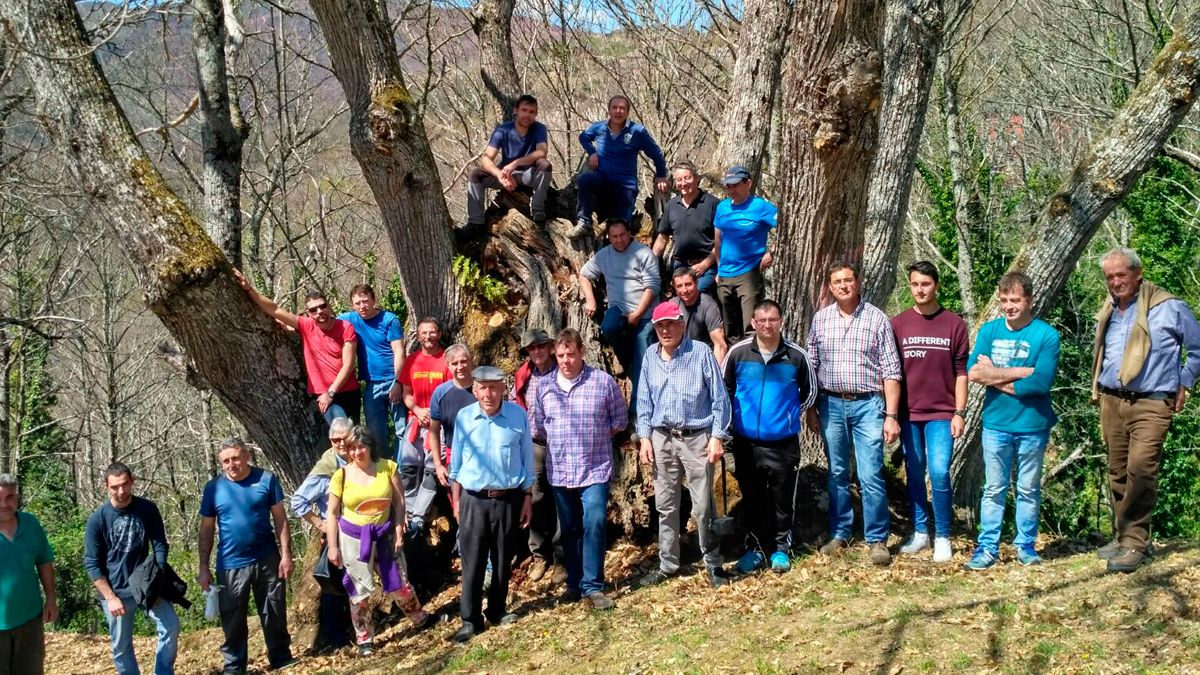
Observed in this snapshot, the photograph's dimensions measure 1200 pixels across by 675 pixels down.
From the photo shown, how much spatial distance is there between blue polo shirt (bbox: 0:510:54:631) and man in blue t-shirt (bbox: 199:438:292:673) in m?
1.06

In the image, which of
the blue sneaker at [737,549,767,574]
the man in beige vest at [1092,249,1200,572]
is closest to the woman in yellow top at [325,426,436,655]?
the blue sneaker at [737,549,767,574]

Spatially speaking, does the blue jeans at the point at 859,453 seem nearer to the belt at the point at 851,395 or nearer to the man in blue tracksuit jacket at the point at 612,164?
the belt at the point at 851,395

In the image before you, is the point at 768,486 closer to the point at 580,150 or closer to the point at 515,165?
the point at 515,165

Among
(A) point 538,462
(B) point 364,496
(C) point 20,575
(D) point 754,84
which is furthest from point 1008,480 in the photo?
(C) point 20,575

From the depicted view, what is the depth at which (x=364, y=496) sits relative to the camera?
651cm

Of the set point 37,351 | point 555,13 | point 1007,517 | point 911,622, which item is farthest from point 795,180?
point 37,351

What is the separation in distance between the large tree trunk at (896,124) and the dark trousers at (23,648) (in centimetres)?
649

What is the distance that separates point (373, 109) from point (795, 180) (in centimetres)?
306

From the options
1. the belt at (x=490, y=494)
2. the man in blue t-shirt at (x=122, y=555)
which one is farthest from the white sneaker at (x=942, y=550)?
the man in blue t-shirt at (x=122, y=555)

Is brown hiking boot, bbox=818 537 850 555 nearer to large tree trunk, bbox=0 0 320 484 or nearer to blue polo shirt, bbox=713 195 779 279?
blue polo shirt, bbox=713 195 779 279

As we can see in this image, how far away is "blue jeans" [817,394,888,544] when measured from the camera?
21.0 ft

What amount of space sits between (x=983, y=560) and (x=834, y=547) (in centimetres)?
99

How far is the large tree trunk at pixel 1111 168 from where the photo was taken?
6.95m

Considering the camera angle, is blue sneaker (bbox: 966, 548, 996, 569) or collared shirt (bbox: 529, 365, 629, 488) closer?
blue sneaker (bbox: 966, 548, 996, 569)
